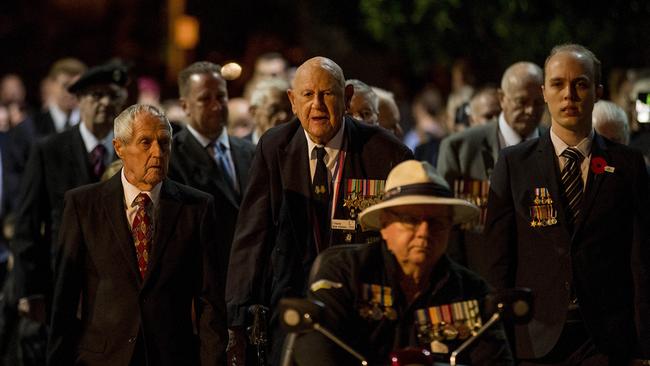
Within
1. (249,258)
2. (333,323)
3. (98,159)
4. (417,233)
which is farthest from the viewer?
(98,159)

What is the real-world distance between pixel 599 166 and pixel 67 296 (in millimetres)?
3315

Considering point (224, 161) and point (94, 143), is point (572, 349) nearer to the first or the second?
point (224, 161)

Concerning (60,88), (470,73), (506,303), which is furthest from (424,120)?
(506,303)

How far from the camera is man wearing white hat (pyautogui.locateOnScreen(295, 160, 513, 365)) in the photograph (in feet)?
23.1

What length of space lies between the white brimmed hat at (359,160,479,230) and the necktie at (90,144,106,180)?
4999 mm

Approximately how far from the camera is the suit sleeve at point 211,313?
8633 millimetres

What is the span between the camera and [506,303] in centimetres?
664

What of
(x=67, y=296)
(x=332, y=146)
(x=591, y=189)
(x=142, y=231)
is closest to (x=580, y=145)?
(x=591, y=189)

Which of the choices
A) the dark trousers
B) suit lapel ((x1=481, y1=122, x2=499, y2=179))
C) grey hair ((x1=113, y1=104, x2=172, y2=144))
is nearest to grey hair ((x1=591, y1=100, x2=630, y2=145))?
suit lapel ((x1=481, y1=122, x2=499, y2=179))

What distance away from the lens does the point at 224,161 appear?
11602mm

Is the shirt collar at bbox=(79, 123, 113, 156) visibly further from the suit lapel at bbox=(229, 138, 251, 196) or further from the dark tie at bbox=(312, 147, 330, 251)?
the dark tie at bbox=(312, 147, 330, 251)

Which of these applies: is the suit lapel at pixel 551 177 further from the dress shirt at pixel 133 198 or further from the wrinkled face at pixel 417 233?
the dress shirt at pixel 133 198

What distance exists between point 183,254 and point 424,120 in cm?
1101

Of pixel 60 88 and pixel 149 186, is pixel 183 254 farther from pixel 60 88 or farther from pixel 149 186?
pixel 60 88
